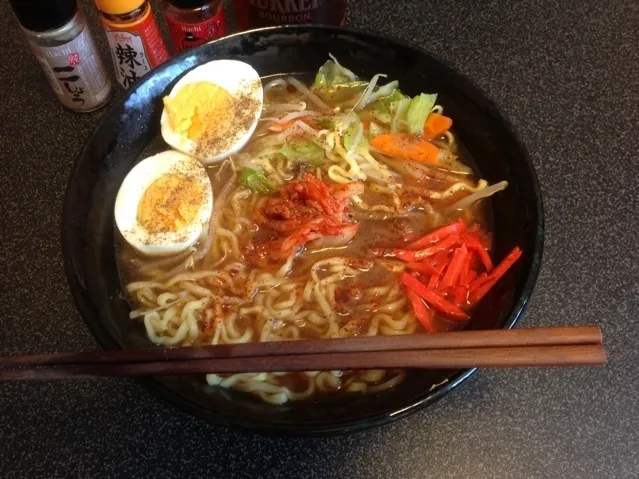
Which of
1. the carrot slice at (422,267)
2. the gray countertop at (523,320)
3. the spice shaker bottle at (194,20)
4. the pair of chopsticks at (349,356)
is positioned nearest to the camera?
the pair of chopsticks at (349,356)

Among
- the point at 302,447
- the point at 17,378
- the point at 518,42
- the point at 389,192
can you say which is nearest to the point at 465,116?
the point at 389,192

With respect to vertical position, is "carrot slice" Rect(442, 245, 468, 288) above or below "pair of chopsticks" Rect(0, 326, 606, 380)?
below

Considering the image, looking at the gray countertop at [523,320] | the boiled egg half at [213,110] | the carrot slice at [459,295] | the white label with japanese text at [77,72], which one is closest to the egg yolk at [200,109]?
the boiled egg half at [213,110]

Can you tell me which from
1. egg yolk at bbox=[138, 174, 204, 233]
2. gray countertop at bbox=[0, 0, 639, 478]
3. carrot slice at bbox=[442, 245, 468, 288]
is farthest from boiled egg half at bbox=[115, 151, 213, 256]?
carrot slice at bbox=[442, 245, 468, 288]

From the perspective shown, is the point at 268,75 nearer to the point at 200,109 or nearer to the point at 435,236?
the point at 200,109

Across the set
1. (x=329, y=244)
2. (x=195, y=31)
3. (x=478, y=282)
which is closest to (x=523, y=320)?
(x=478, y=282)

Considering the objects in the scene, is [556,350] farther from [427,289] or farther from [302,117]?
[302,117]

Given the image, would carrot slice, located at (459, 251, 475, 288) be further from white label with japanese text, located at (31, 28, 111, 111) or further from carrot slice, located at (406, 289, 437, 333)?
white label with japanese text, located at (31, 28, 111, 111)

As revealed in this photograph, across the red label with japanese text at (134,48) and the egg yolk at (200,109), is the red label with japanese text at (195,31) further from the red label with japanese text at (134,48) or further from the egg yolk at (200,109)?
the egg yolk at (200,109)
